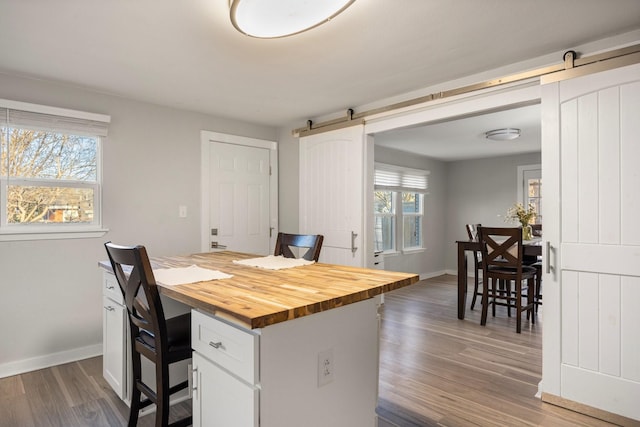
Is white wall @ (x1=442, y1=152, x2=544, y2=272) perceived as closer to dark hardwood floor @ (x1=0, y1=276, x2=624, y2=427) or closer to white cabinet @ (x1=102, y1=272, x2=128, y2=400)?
dark hardwood floor @ (x1=0, y1=276, x2=624, y2=427)

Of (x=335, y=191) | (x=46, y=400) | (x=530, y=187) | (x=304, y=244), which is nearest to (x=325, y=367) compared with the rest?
(x=304, y=244)

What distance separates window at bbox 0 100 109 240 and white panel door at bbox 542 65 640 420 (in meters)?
3.45

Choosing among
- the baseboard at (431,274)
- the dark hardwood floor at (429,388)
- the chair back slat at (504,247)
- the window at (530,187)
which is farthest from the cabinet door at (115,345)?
the window at (530,187)

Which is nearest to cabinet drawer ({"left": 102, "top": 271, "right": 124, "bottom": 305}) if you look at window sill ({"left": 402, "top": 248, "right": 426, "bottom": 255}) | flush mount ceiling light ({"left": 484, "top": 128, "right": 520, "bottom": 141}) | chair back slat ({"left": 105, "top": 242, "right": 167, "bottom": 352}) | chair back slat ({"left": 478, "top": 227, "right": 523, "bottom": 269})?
chair back slat ({"left": 105, "top": 242, "right": 167, "bottom": 352})

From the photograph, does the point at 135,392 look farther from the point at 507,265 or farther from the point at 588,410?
the point at 507,265

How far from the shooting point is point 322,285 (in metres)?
1.60

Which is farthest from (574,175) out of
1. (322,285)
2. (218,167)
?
(218,167)

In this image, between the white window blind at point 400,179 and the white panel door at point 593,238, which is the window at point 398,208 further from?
the white panel door at point 593,238

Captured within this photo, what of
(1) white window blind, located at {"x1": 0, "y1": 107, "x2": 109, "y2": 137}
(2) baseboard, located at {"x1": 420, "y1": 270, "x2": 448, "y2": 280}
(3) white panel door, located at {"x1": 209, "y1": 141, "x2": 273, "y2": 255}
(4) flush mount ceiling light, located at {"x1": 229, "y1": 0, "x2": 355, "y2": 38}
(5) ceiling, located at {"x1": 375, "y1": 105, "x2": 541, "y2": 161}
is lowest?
(2) baseboard, located at {"x1": 420, "y1": 270, "x2": 448, "y2": 280}

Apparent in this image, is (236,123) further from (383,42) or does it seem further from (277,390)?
(277,390)

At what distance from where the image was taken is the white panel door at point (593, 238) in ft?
6.67

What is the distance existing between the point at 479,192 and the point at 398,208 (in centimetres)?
171

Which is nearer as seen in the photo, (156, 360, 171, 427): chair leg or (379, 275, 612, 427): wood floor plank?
(156, 360, 171, 427): chair leg

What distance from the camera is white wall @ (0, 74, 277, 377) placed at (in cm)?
282
